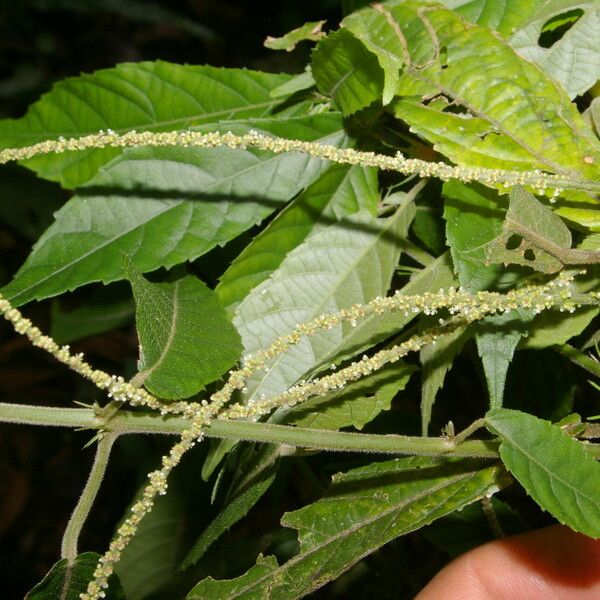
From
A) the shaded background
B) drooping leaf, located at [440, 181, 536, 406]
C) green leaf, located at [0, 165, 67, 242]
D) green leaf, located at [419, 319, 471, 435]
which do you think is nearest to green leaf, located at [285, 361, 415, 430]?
green leaf, located at [419, 319, 471, 435]

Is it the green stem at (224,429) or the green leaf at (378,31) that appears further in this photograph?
the green leaf at (378,31)

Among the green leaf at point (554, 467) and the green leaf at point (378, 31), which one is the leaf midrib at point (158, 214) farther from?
the green leaf at point (554, 467)

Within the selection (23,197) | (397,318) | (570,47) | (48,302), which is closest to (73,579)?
(397,318)

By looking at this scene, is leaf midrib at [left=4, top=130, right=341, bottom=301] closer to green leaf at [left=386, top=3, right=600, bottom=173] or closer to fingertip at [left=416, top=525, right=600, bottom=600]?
green leaf at [left=386, top=3, right=600, bottom=173]

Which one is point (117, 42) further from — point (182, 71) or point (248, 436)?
point (248, 436)

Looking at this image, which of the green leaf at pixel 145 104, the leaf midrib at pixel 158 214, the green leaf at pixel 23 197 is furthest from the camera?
the green leaf at pixel 23 197

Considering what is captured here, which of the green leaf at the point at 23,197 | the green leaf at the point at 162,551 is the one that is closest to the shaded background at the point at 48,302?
the green leaf at the point at 23,197

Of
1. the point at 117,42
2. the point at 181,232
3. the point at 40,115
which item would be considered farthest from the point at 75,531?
the point at 117,42

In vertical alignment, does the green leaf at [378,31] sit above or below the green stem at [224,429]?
above
